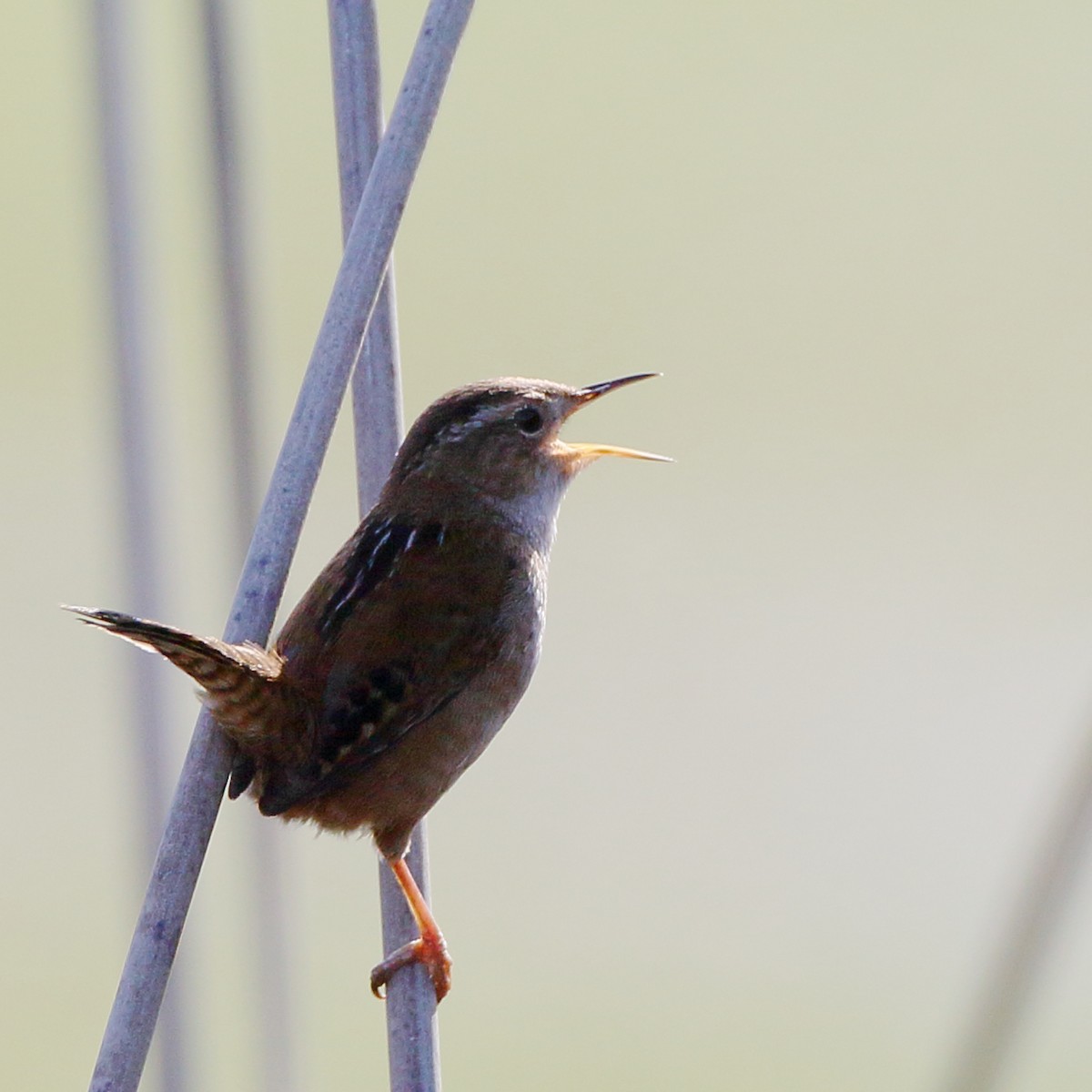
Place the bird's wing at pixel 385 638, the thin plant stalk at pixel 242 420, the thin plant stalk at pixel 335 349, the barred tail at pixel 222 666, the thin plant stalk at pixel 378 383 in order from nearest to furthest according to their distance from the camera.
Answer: the barred tail at pixel 222 666 → the thin plant stalk at pixel 335 349 → the thin plant stalk at pixel 378 383 → the bird's wing at pixel 385 638 → the thin plant stalk at pixel 242 420

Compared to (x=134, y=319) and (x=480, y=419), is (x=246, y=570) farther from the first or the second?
(x=134, y=319)

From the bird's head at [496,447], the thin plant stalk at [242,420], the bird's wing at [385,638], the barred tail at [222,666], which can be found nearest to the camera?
the barred tail at [222,666]

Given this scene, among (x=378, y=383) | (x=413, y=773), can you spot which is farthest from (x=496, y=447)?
(x=413, y=773)

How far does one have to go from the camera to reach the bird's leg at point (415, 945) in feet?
5.45

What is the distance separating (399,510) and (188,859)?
0.69 meters

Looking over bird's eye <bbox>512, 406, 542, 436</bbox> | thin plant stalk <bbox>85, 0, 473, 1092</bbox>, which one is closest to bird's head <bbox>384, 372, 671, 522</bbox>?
bird's eye <bbox>512, 406, 542, 436</bbox>

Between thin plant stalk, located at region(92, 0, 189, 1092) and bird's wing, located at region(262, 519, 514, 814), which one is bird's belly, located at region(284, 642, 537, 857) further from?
thin plant stalk, located at region(92, 0, 189, 1092)

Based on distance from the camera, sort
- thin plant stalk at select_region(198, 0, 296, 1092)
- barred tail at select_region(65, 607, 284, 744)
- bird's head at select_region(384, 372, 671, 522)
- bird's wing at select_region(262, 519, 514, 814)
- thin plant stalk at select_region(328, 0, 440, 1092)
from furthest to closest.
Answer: thin plant stalk at select_region(198, 0, 296, 1092), bird's head at select_region(384, 372, 671, 522), bird's wing at select_region(262, 519, 514, 814), thin plant stalk at select_region(328, 0, 440, 1092), barred tail at select_region(65, 607, 284, 744)

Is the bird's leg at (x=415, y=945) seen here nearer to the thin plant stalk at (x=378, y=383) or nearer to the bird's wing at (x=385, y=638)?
the thin plant stalk at (x=378, y=383)

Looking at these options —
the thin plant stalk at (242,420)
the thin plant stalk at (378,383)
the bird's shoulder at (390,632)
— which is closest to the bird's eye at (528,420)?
the bird's shoulder at (390,632)

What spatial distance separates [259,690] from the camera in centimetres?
150

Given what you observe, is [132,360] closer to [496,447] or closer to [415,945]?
[496,447]

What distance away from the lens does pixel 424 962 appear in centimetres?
168

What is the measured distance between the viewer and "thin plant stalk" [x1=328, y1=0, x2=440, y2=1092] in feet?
5.03
